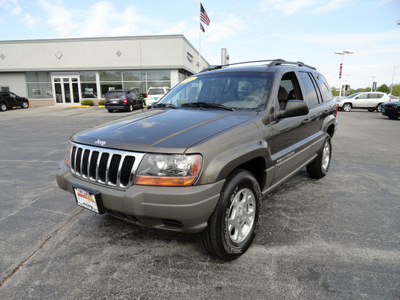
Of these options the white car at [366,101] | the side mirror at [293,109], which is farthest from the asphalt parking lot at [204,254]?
the white car at [366,101]

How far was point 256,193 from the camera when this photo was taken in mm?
2664

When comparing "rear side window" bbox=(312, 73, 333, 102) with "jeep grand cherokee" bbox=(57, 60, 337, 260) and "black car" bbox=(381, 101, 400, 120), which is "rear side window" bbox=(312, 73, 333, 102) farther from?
Result: "black car" bbox=(381, 101, 400, 120)

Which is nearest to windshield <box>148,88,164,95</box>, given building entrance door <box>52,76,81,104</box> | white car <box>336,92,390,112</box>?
building entrance door <box>52,76,81,104</box>

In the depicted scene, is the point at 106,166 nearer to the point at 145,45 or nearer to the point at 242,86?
the point at 242,86

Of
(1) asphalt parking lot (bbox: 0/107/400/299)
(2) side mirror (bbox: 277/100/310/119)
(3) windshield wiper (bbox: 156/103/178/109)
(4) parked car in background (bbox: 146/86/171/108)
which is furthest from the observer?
(4) parked car in background (bbox: 146/86/171/108)

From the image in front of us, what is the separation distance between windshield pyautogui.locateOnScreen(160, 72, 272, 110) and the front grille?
133cm

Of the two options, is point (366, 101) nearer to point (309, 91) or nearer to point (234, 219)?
point (309, 91)

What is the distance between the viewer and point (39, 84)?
98.4ft

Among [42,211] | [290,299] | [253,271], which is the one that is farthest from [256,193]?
[42,211]

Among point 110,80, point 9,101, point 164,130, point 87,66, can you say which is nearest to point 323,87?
point 164,130

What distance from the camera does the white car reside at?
22.4 metres

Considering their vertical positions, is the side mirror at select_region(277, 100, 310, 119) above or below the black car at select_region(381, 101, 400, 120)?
above

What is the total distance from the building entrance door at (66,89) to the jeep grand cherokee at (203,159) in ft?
96.5

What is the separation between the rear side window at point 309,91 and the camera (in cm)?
400
